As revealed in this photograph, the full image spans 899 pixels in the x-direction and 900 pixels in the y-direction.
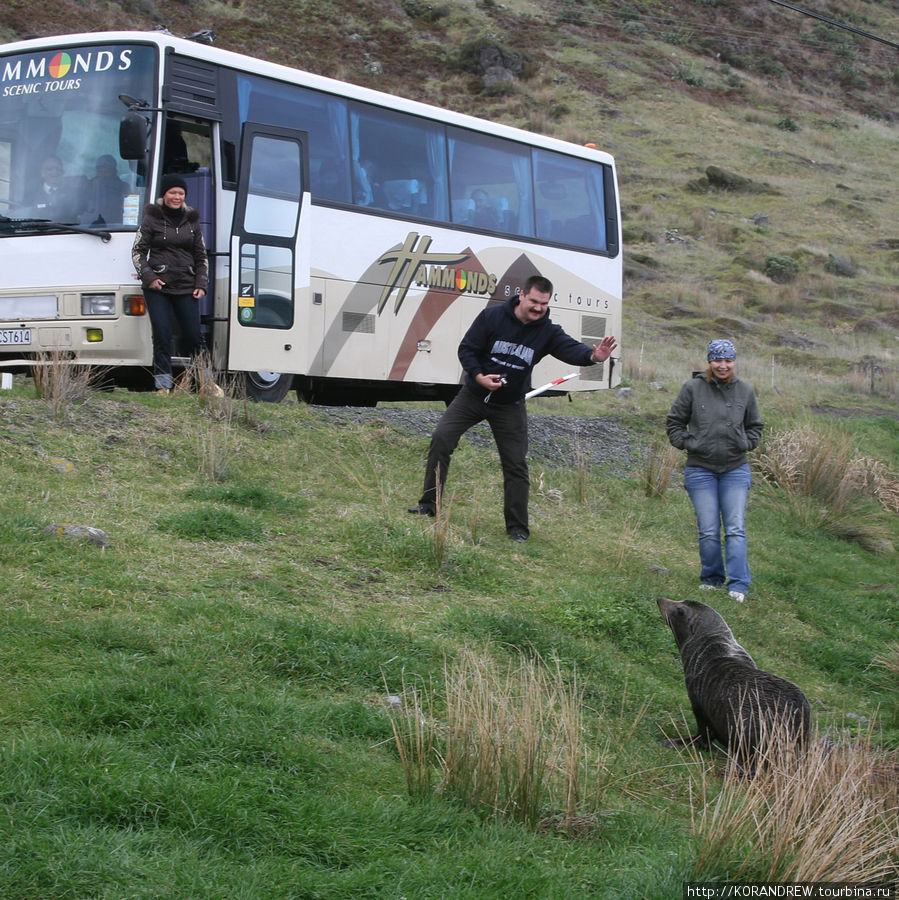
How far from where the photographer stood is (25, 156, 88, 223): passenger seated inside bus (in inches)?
413

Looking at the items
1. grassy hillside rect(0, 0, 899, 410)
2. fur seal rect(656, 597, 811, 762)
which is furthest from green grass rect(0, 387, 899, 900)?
grassy hillside rect(0, 0, 899, 410)

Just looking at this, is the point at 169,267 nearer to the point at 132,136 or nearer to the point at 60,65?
the point at 132,136

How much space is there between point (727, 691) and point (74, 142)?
800 cm

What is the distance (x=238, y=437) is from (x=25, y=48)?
14.6 ft

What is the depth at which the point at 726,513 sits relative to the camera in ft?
27.3

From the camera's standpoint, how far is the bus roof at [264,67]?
1053 cm

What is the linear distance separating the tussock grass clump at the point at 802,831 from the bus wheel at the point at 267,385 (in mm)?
8394

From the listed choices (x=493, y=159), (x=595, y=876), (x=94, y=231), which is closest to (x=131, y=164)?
(x=94, y=231)

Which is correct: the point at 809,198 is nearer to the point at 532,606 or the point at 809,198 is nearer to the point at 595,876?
the point at 532,606

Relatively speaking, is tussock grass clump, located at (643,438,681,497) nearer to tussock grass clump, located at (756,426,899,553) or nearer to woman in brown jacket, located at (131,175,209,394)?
tussock grass clump, located at (756,426,899,553)

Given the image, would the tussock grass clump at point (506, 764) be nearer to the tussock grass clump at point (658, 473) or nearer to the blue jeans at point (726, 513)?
the blue jeans at point (726, 513)

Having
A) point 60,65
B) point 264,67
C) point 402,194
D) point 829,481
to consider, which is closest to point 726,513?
point 829,481

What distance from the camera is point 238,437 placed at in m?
9.48

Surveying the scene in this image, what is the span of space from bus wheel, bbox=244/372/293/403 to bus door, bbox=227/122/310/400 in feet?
1.57
